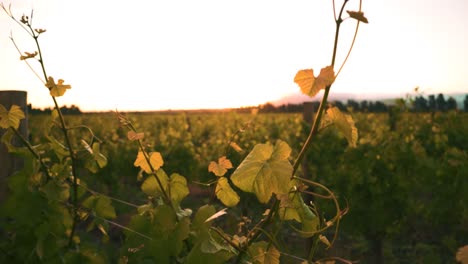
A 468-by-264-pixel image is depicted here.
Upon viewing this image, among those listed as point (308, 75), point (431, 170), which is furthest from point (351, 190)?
point (308, 75)

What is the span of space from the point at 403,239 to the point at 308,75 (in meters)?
7.17

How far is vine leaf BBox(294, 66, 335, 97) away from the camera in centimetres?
100

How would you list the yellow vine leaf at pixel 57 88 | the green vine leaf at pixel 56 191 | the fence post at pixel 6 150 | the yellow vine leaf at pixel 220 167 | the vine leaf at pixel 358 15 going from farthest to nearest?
1. the fence post at pixel 6 150
2. the green vine leaf at pixel 56 191
3. the yellow vine leaf at pixel 57 88
4. the yellow vine leaf at pixel 220 167
5. the vine leaf at pixel 358 15

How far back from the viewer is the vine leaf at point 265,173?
1.04 m

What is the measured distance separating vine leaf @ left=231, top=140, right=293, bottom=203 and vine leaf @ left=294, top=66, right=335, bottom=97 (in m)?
0.16

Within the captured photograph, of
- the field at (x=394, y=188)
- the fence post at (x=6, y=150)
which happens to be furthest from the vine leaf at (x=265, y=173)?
the field at (x=394, y=188)

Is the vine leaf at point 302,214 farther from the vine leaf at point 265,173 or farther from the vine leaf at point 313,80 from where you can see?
the vine leaf at point 313,80

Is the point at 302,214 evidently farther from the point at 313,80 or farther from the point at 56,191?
the point at 56,191

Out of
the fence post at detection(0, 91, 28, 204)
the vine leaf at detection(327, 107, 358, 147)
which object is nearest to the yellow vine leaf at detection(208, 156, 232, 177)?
the vine leaf at detection(327, 107, 358, 147)

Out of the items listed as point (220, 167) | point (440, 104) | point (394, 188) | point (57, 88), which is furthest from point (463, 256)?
point (440, 104)

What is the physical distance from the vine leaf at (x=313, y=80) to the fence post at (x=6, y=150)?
2.00 metres

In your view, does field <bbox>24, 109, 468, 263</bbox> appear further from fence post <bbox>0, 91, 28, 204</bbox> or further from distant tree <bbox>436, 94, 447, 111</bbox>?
distant tree <bbox>436, 94, 447, 111</bbox>

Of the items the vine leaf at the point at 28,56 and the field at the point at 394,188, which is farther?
the field at the point at 394,188

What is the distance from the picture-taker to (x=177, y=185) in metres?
1.44
